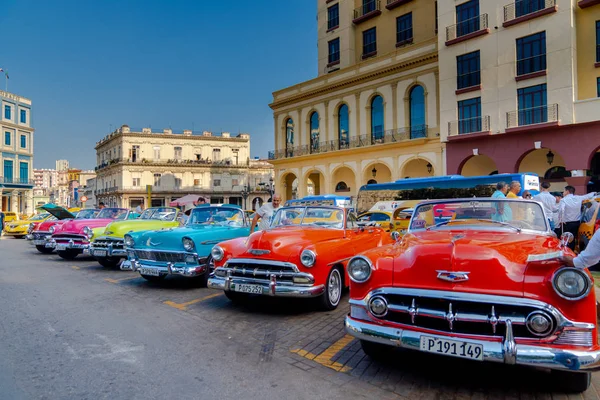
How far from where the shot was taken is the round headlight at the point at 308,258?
533 centimetres

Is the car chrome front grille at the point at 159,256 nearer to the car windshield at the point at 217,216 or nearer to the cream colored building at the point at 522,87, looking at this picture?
the car windshield at the point at 217,216

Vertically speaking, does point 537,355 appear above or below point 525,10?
below

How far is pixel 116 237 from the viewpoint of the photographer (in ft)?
31.9

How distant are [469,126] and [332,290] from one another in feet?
58.8

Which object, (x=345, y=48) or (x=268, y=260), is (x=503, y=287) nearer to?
(x=268, y=260)

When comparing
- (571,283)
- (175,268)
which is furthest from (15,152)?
(571,283)

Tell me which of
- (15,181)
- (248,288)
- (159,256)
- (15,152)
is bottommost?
(248,288)

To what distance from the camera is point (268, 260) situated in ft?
17.9

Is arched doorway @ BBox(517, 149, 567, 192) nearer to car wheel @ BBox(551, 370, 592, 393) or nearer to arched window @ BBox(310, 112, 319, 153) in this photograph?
arched window @ BBox(310, 112, 319, 153)

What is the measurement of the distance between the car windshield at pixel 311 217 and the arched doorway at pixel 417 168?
18.1 metres

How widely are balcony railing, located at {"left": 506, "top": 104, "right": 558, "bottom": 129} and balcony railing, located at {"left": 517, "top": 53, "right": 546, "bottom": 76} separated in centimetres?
179

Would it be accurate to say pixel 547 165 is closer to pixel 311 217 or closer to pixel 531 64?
pixel 531 64

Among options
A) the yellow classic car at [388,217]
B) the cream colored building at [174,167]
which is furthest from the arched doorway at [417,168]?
the cream colored building at [174,167]

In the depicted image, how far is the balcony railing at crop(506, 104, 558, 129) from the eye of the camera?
17.8 m
